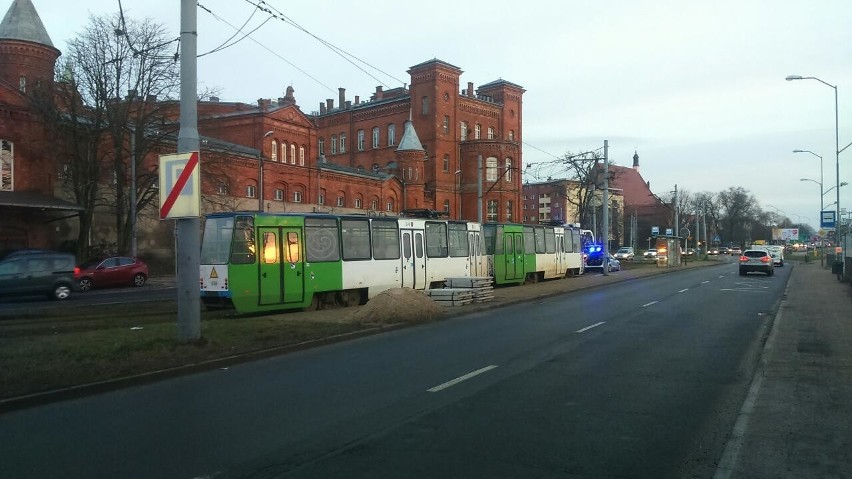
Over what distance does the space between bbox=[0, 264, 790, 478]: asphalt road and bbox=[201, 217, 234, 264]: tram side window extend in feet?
20.0

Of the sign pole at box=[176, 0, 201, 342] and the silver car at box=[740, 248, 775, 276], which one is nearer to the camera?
the sign pole at box=[176, 0, 201, 342]

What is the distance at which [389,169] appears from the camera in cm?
7131

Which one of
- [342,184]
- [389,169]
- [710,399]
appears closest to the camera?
[710,399]

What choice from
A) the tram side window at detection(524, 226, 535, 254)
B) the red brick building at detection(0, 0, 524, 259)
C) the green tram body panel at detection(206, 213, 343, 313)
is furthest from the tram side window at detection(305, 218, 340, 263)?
the red brick building at detection(0, 0, 524, 259)

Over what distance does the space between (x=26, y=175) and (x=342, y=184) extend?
89.9 ft

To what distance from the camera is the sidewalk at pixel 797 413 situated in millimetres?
5668

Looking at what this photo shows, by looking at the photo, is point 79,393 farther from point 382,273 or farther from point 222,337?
point 382,273

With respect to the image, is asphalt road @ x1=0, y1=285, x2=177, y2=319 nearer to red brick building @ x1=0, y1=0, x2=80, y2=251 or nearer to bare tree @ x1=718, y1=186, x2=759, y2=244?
red brick building @ x1=0, y1=0, x2=80, y2=251

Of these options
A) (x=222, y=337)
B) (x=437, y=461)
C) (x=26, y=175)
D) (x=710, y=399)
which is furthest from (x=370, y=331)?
(x=26, y=175)

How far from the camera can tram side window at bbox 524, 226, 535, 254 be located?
34031mm

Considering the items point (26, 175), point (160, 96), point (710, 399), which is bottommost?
point (710, 399)

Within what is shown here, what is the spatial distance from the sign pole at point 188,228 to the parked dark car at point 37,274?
1553 centimetres

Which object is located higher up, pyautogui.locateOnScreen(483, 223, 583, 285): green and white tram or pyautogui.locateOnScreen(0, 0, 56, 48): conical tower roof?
pyautogui.locateOnScreen(0, 0, 56, 48): conical tower roof

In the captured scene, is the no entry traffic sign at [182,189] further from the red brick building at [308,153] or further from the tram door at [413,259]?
the red brick building at [308,153]
